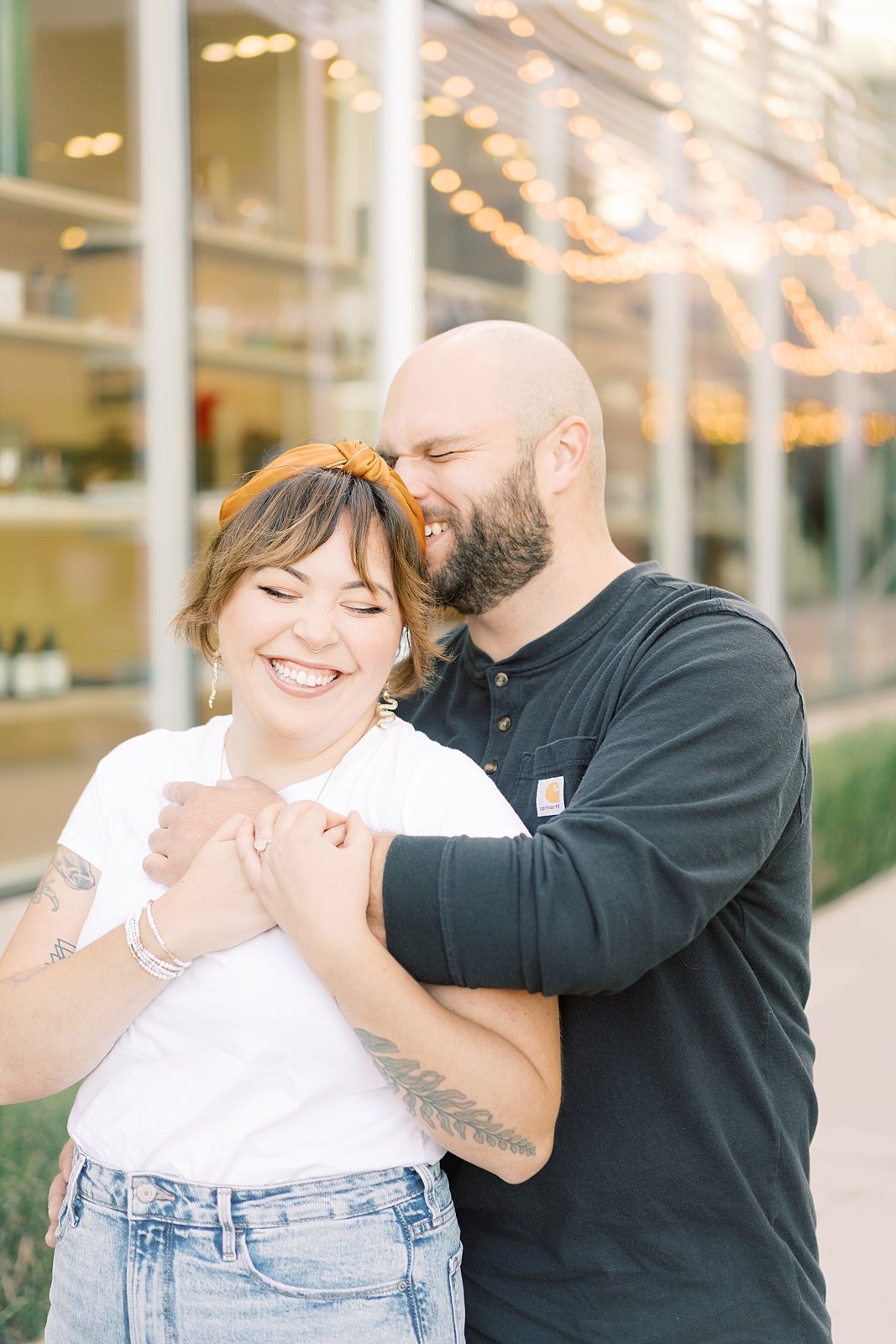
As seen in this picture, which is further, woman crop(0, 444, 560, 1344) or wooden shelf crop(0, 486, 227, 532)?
wooden shelf crop(0, 486, 227, 532)

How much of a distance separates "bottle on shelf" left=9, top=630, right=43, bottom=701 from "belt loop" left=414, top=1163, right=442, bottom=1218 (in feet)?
11.7

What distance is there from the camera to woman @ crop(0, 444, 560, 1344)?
4.40 ft

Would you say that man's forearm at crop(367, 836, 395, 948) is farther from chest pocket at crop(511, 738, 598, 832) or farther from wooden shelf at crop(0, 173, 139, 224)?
wooden shelf at crop(0, 173, 139, 224)

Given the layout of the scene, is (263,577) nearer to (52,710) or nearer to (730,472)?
(52,710)

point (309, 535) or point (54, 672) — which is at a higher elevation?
point (309, 535)

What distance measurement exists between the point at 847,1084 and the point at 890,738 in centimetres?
314

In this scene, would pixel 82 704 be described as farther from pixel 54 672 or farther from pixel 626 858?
pixel 626 858

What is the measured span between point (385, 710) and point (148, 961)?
0.45 m

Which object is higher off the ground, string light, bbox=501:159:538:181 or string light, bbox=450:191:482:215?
string light, bbox=501:159:538:181

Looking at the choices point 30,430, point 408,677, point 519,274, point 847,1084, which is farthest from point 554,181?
point 408,677

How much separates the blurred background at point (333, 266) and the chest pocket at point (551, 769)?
5.33ft

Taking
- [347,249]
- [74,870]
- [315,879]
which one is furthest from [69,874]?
[347,249]

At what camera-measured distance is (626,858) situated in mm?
1304

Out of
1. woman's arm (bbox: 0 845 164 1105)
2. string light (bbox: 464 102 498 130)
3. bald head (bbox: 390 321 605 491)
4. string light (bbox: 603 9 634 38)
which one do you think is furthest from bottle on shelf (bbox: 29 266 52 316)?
woman's arm (bbox: 0 845 164 1105)
